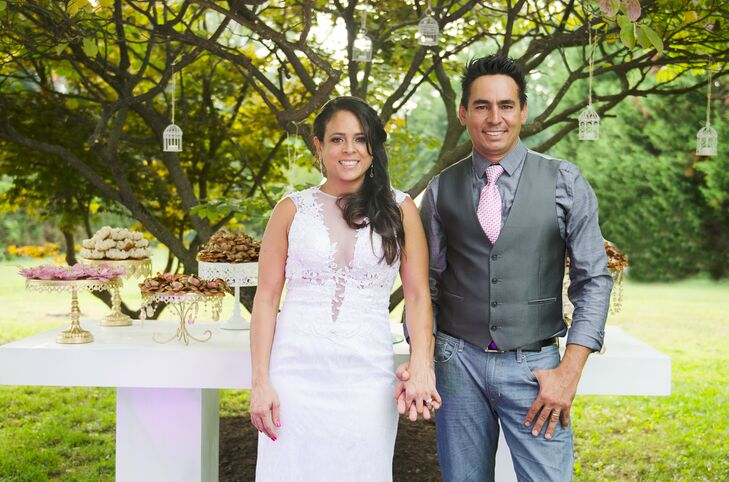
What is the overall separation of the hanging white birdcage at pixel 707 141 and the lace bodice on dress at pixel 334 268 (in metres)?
2.01

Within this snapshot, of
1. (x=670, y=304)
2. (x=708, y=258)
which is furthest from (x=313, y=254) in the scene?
(x=708, y=258)

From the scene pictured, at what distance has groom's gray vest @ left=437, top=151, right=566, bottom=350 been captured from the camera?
6.69 ft

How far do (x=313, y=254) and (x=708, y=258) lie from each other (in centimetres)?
1179

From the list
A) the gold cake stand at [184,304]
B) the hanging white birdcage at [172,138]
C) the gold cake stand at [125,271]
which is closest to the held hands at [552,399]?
the gold cake stand at [184,304]

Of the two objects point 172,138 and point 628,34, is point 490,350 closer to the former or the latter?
point 628,34

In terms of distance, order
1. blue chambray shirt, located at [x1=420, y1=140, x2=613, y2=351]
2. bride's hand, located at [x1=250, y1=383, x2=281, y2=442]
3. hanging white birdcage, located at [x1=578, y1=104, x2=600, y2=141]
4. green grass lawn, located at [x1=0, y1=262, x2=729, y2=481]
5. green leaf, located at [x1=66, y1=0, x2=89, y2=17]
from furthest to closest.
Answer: green grass lawn, located at [x1=0, y1=262, x2=729, y2=481] < hanging white birdcage, located at [x1=578, y1=104, x2=600, y2=141] < green leaf, located at [x1=66, y1=0, x2=89, y2=17] < bride's hand, located at [x1=250, y1=383, x2=281, y2=442] < blue chambray shirt, located at [x1=420, y1=140, x2=613, y2=351]

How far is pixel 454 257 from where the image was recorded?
84.4 inches

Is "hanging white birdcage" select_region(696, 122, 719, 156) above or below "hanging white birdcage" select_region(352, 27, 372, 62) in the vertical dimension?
below

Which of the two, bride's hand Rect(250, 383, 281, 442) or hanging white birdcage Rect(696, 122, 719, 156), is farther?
hanging white birdcage Rect(696, 122, 719, 156)

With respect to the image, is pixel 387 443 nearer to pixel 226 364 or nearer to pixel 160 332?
pixel 226 364

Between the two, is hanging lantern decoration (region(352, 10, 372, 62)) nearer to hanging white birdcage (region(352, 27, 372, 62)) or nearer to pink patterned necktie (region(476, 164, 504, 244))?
hanging white birdcage (region(352, 27, 372, 62))

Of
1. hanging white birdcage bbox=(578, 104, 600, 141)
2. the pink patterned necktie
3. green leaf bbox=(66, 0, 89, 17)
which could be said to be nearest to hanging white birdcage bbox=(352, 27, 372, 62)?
hanging white birdcage bbox=(578, 104, 600, 141)

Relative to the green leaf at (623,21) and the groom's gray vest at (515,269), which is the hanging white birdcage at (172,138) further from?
the green leaf at (623,21)

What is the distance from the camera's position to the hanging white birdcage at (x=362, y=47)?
3264 mm
